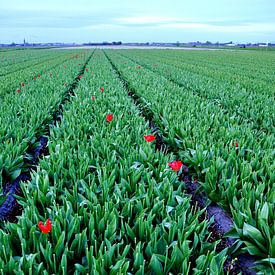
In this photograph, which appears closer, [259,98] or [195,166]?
[195,166]

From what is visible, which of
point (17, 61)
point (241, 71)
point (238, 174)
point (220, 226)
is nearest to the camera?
point (220, 226)

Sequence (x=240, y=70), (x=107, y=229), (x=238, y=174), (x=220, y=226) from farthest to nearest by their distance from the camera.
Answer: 1. (x=240, y=70)
2. (x=238, y=174)
3. (x=220, y=226)
4. (x=107, y=229)

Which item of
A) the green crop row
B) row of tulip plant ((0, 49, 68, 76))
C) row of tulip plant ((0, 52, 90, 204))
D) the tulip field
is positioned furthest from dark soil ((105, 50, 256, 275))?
row of tulip plant ((0, 49, 68, 76))

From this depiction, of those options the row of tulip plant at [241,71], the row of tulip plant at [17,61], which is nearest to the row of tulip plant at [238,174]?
the row of tulip plant at [241,71]

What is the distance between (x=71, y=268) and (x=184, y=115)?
421 centimetres

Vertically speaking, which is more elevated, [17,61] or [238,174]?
[17,61]

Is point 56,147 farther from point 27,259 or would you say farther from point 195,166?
point 27,259

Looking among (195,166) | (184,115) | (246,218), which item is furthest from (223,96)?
(246,218)

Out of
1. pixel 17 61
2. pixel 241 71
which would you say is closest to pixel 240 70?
pixel 241 71

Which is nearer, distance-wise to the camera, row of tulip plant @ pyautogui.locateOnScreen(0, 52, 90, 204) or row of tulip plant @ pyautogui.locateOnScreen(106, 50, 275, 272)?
row of tulip plant @ pyautogui.locateOnScreen(106, 50, 275, 272)

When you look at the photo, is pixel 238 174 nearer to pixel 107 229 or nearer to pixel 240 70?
pixel 107 229

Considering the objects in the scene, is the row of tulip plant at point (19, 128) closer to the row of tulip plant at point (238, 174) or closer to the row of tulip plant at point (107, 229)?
the row of tulip plant at point (107, 229)

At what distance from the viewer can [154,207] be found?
2.50 metres

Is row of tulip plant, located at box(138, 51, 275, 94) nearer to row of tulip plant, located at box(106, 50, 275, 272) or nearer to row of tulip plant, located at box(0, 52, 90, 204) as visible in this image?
row of tulip plant, located at box(106, 50, 275, 272)
